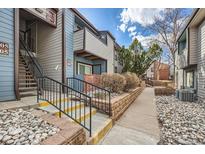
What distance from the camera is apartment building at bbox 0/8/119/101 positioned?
171 inches

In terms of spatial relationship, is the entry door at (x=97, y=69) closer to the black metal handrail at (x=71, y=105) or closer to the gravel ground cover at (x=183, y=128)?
the black metal handrail at (x=71, y=105)

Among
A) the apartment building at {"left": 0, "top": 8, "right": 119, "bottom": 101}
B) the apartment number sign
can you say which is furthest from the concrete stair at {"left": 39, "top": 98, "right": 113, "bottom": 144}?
the apartment number sign

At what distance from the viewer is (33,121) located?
3094 mm

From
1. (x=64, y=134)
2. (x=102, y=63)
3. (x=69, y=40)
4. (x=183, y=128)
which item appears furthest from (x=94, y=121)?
(x=102, y=63)

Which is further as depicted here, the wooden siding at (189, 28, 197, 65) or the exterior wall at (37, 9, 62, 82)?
the wooden siding at (189, 28, 197, 65)

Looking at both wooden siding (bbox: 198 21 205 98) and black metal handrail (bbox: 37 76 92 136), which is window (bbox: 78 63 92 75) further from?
wooden siding (bbox: 198 21 205 98)

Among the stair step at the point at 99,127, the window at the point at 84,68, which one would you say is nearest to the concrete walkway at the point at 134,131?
the stair step at the point at 99,127

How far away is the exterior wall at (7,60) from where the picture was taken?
4.23 m

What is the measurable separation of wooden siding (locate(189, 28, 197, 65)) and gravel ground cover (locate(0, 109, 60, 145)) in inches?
361

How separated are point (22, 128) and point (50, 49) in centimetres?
504

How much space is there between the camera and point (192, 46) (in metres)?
9.05

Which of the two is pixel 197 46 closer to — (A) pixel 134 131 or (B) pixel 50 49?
(A) pixel 134 131
